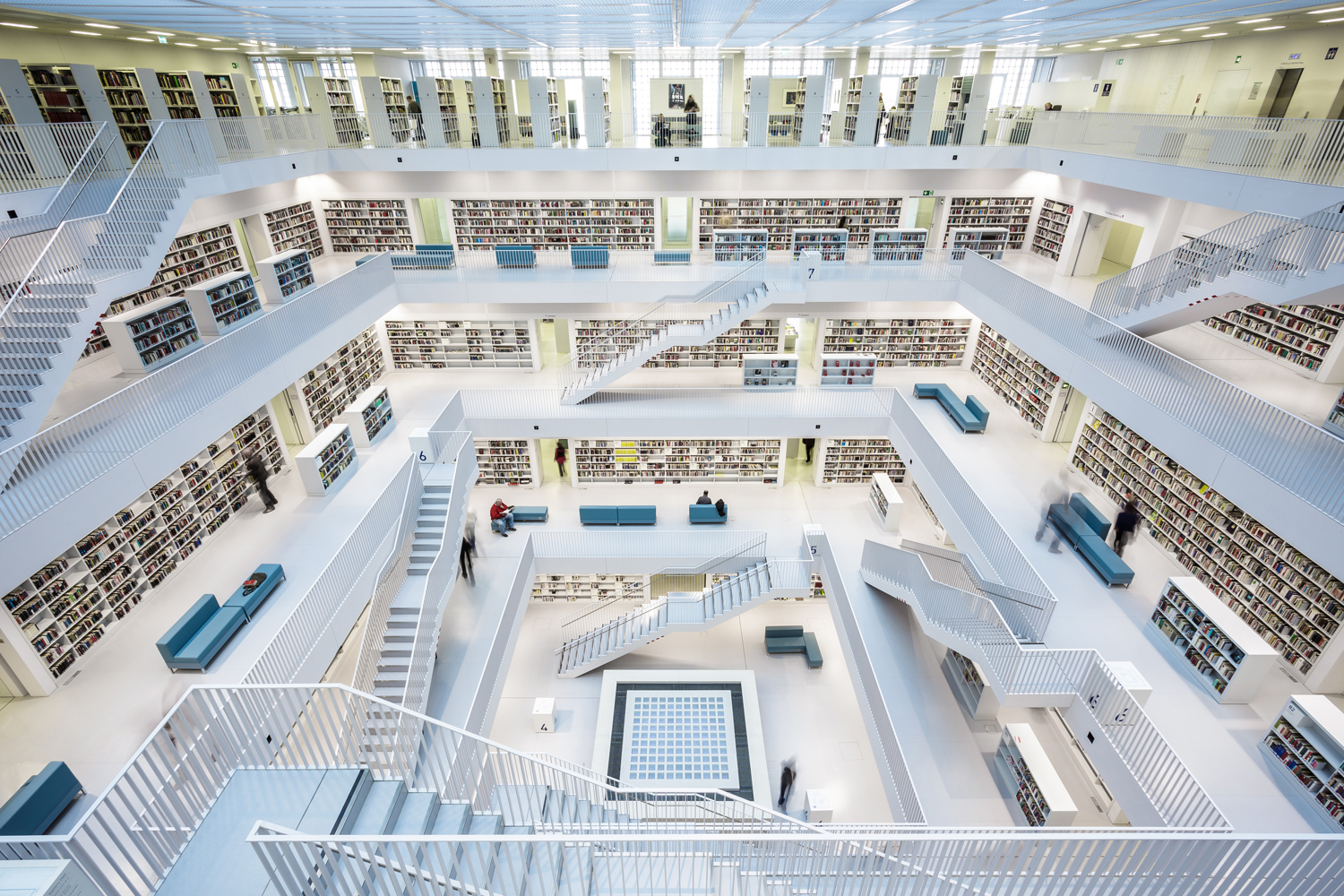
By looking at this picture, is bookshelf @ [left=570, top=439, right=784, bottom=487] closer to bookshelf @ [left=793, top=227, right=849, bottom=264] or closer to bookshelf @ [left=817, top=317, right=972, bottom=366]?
bookshelf @ [left=817, top=317, right=972, bottom=366]

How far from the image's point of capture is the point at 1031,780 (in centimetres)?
830

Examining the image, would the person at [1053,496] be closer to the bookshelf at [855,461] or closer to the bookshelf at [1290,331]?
the bookshelf at [1290,331]

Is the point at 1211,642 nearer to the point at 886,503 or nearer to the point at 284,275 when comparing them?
the point at 886,503

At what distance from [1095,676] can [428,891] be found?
7258mm

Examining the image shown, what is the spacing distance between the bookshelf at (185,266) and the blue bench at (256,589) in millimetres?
5531

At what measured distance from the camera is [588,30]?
11.6m

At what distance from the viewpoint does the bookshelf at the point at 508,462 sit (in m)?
15.1

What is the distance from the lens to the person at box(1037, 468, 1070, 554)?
398 inches

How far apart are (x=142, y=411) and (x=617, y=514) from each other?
853 cm

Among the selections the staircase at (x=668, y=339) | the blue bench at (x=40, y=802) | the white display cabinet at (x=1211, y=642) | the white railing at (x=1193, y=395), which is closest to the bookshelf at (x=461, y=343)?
the staircase at (x=668, y=339)

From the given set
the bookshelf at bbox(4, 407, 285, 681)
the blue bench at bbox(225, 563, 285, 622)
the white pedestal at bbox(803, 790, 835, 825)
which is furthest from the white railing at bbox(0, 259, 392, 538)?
the white pedestal at bbox(803, 790, 835, 825)

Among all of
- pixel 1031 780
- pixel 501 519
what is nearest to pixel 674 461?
pixel 501 519

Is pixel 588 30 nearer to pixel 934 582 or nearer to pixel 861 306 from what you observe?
pixel 861 306

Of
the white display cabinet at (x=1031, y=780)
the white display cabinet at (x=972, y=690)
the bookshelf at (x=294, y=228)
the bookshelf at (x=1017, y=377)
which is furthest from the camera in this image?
the bookshelf at (x=294, y=228)
